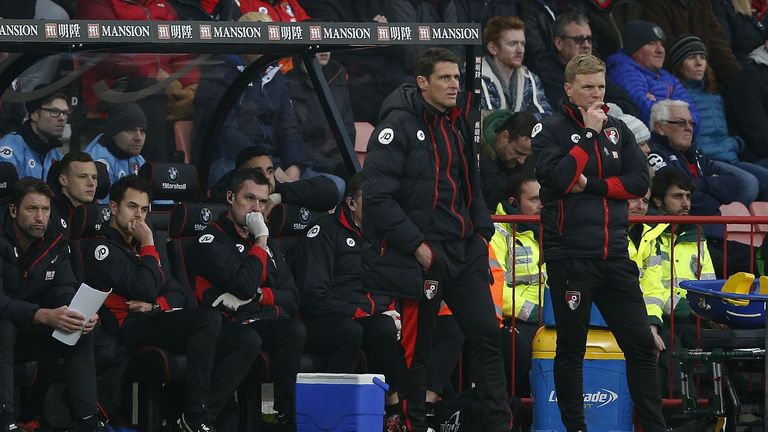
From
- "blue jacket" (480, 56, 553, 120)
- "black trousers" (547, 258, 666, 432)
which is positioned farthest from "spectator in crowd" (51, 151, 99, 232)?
"blue jacket" (480, 56, 553, 120)

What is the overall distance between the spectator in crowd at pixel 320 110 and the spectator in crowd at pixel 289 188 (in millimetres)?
254

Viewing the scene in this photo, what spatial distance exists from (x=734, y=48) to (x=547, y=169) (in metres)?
7.66

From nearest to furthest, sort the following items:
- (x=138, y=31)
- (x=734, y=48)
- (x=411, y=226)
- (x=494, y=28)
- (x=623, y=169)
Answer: (x=411, y=226), (x=623, y=169), (x=138, y=31), (x=494, y=28), (x=734, y=48)

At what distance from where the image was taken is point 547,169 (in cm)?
927

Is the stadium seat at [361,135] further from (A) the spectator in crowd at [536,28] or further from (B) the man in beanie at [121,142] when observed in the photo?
(A) the spectator in crowd at [536,28]

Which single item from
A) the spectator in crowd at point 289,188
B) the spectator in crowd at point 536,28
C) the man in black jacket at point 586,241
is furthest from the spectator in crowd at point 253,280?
the spectator in crowd at point 536,28

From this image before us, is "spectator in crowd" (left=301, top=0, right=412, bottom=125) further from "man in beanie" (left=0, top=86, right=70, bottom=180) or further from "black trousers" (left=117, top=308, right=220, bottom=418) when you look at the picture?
"black trousers" (left=117, top=308, right=220, bottom=418)

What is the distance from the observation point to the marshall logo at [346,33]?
10.8 meters

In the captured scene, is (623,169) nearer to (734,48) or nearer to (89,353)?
(89,353)

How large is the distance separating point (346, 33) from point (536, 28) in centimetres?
413

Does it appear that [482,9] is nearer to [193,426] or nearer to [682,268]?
[682,268]

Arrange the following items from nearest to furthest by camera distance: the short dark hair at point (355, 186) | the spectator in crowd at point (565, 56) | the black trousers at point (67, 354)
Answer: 1. the black trousers at point (67, 354)
2. the short dark hair at point (355, 186)
3. the spectator in crowd at point (565, 56)

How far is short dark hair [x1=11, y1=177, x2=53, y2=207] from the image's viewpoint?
9.72 metres

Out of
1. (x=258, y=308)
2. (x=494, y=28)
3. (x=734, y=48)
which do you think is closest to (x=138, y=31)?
(x=258, y=308)
